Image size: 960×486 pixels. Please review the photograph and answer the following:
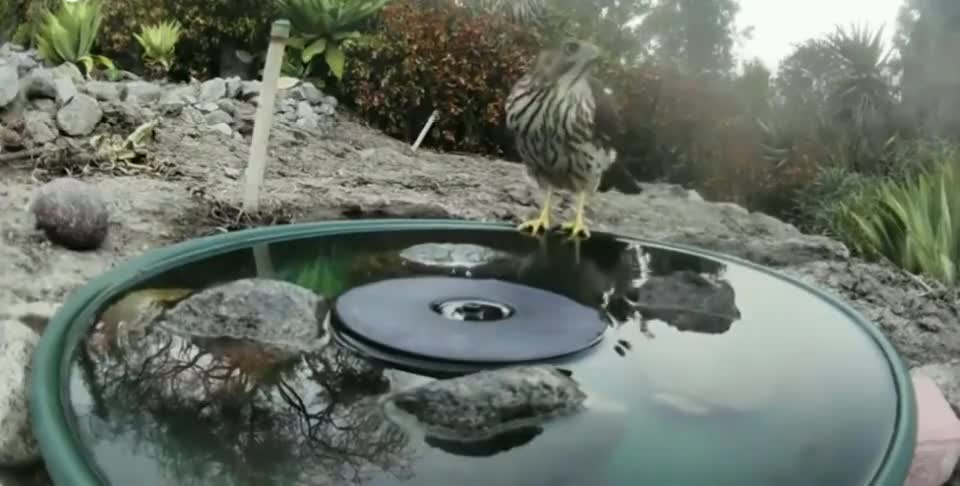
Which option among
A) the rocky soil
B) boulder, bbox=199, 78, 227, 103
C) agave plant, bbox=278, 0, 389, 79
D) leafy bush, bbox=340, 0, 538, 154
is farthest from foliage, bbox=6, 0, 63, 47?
leafy bush, bbox=340, 0, 538, 154

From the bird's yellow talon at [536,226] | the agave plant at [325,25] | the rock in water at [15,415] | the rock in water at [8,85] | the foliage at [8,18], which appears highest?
the agave plant at [325,25]

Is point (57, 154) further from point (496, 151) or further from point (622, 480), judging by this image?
point (622, 480)

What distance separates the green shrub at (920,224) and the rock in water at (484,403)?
158 cm

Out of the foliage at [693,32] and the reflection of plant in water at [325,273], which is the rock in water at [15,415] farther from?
the foliage at [693,32]

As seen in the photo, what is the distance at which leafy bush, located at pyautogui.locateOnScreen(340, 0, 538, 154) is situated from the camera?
2.33m

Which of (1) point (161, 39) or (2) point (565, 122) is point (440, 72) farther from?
(2) point (565, 122)

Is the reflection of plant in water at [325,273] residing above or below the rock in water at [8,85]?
above

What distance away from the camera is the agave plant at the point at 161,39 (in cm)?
283

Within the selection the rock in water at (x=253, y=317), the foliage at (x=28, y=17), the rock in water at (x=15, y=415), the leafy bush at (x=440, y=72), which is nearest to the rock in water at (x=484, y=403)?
the rock in water at (x=253, y=317)

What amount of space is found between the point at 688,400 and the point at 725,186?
74.6 inches

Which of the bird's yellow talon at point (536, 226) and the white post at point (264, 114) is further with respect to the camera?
the white post at point (264, 114)

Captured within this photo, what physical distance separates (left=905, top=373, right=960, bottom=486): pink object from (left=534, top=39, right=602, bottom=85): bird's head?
0.60 m

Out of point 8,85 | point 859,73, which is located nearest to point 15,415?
point 8,85

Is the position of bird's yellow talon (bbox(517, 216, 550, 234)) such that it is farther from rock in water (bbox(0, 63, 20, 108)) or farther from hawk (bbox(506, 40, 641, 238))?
rock in water (bbox(0, 63, 20, 108))
